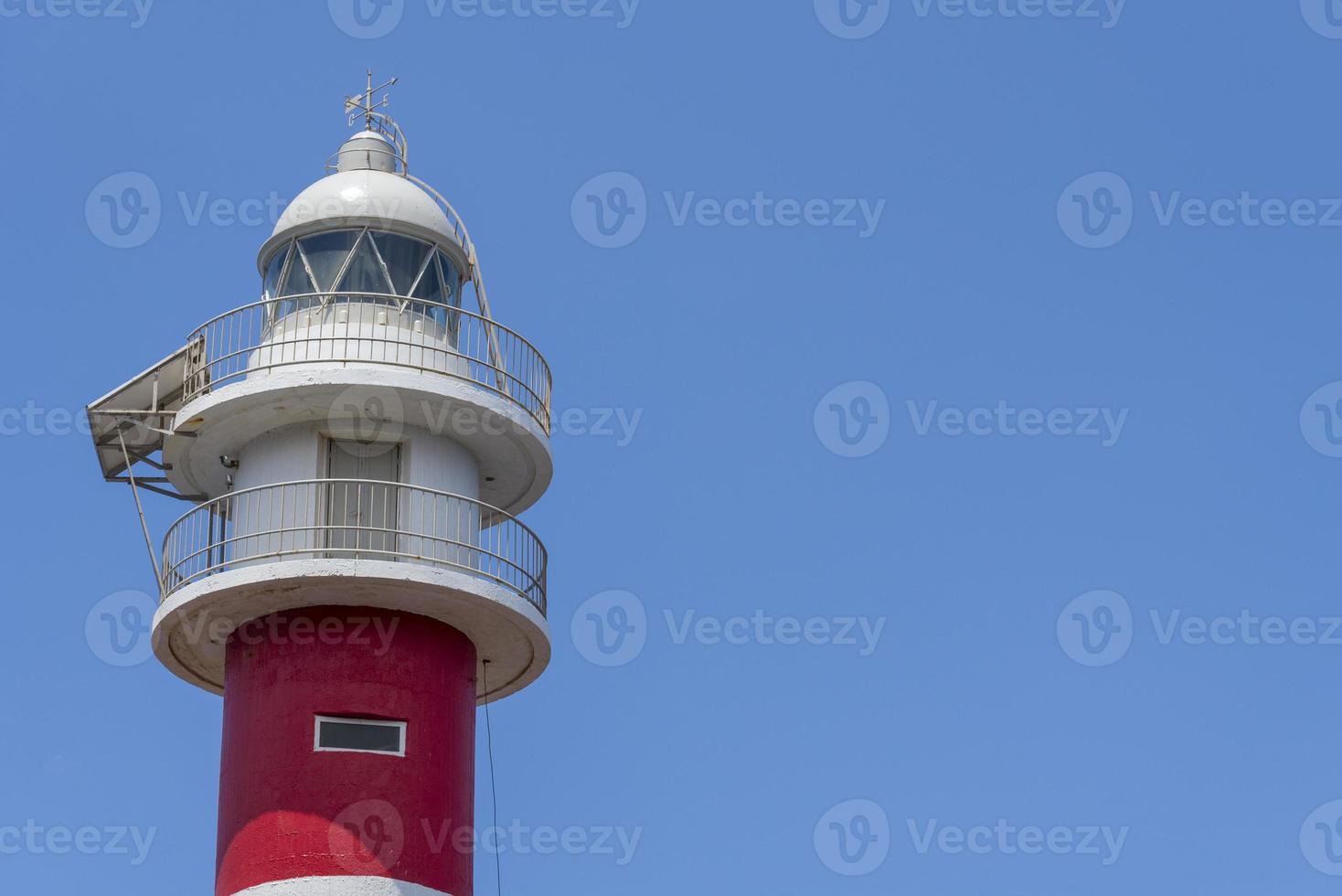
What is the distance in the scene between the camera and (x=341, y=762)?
27969mm

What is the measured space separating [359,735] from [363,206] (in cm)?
756

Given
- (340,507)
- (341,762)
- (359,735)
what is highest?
(340,507)

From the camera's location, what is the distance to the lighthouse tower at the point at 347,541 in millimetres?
27891

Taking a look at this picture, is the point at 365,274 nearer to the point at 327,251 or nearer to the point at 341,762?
the point at 327,251

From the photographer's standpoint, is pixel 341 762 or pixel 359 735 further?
pixel 359 735

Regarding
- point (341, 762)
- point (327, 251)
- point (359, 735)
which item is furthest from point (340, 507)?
point (327, 251)

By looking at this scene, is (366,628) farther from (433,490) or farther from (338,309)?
(338,309)

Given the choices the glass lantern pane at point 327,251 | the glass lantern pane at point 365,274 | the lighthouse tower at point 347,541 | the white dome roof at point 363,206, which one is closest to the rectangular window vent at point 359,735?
the lighthouse tower at point 347,541

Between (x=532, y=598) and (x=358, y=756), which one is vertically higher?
(x=532, y=598)

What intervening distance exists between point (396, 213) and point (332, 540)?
4.96 meters

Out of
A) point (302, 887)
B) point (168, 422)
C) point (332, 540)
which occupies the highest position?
point (168, 422)

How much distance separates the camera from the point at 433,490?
95.8 feet

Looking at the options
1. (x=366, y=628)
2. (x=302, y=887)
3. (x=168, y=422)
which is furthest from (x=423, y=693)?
(x=168, y=422)

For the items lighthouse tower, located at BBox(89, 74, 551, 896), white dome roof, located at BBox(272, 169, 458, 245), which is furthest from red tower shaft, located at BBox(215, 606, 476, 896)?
white dome roof, located at BBox(272, 169, 458, 245)
